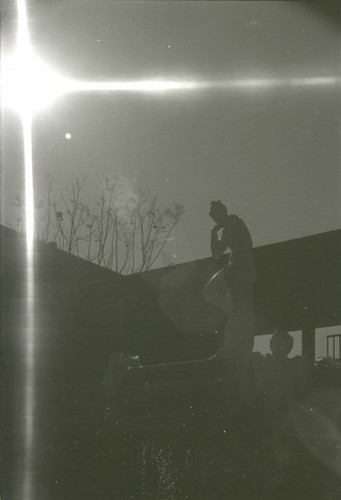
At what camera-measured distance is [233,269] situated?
3.42 meters

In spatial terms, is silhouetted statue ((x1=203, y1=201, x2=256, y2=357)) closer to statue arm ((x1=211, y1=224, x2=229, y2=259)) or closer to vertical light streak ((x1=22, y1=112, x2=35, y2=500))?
statue arm ((x1=211, y1=224, x2=229, y2=259))

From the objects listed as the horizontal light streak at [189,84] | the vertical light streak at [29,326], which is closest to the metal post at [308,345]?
the horizontal light streak at [189,84]

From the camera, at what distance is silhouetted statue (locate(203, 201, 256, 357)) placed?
11.1 feet

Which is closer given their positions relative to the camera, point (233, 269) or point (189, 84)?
point (233, 269)

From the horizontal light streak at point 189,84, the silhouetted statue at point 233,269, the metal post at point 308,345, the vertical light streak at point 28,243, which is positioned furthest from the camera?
the vertical light streak at point 28,243

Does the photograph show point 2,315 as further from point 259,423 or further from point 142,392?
point 259,423

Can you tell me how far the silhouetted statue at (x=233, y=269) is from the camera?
3.38 meters

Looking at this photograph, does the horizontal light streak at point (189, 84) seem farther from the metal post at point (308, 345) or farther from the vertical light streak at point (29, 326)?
the metal post at point (308, 345)

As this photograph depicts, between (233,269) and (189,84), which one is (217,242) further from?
(189,84)

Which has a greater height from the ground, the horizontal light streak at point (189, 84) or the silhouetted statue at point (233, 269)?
the horizontal light streak at point (189, 84)

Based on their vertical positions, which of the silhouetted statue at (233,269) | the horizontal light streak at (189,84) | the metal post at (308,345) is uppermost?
the horizontal light streak at (189,84)

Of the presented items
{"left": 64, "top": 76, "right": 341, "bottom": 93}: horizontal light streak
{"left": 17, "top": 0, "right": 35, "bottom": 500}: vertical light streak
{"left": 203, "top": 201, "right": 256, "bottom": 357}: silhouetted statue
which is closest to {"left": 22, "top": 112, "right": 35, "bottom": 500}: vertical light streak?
{"left": 17, "top": 0, "right": 35, "bottom": 500}: vertical light streak

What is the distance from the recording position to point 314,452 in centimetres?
288

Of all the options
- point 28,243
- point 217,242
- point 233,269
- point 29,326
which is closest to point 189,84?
point 217,242
